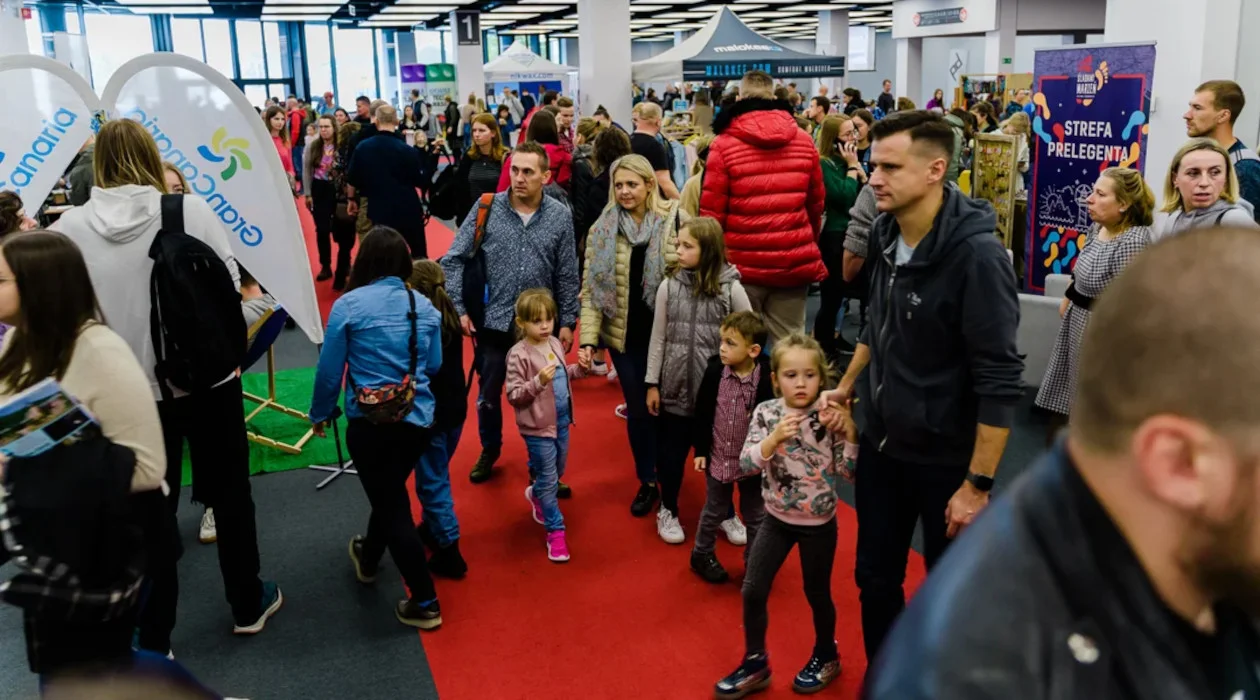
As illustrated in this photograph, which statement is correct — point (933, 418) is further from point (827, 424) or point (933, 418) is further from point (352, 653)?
point (352, 653)

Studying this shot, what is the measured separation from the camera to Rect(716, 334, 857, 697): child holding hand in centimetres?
283

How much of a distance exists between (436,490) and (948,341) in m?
2.08

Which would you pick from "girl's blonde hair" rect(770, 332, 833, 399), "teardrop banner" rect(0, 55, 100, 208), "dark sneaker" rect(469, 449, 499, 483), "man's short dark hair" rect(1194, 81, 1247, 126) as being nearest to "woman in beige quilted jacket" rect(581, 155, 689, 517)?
"dark sneaker" rect(469, 449, 499, 483)

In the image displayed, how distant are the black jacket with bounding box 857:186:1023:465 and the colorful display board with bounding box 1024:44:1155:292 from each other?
13.9 ft

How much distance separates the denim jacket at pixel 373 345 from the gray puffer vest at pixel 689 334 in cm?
93

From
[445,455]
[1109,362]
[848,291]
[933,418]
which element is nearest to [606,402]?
[848,291]

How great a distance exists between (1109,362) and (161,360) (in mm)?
2700

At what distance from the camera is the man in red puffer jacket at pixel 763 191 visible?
427 cm

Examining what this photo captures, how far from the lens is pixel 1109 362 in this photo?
2.42ft

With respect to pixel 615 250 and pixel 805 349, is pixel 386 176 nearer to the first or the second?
pixel 615 250

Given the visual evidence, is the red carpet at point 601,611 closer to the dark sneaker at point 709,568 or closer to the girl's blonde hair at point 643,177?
the dark sneaker at point 709,568

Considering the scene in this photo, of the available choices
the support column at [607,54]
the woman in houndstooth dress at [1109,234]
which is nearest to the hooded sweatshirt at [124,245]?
the woman in houndstooth dress at [1109,234]

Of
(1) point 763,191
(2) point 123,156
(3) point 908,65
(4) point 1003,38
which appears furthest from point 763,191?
(3) point 908,65

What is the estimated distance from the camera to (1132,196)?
4348mm
